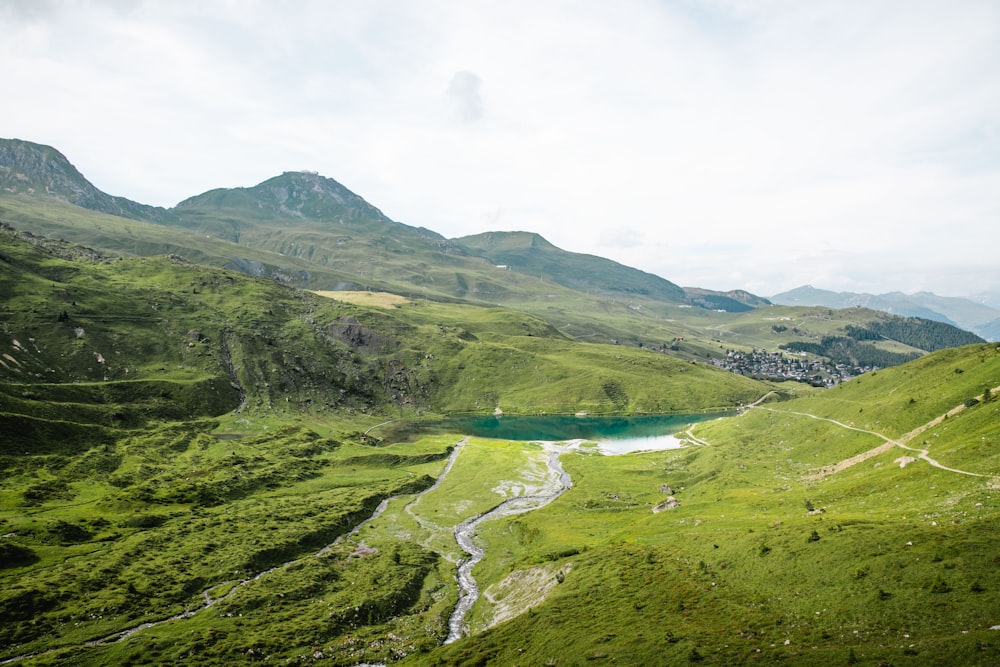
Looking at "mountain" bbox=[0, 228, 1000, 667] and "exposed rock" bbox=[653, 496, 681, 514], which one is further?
"exposed rock" bbox=[653, 496, 681, 514]

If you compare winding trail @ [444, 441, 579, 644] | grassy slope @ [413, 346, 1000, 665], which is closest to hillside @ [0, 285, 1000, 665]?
grassy slope @ [413, 346, 1000, 665]

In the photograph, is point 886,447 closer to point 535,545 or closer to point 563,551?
point 563,551

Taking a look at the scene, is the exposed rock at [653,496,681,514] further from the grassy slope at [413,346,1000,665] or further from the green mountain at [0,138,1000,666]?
the grassy slope at [413,346,1000,665]

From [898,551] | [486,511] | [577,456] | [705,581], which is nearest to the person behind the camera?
[898,551]

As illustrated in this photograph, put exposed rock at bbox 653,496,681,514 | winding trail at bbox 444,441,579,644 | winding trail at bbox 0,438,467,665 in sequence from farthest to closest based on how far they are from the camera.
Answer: exposed rock at bbox 653,496,681,514 < winding trail at bbox 444,441,579,644 < winding trail at bbox 0,438,467,665

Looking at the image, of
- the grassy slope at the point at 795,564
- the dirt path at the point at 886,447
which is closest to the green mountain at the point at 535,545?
the grassy slope at the point at 795,564

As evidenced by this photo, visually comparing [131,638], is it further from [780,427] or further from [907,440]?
[780,427]

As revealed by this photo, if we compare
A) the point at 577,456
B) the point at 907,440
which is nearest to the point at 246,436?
the point at 577,456

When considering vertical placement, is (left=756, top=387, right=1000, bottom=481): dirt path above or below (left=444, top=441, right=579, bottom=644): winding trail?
above

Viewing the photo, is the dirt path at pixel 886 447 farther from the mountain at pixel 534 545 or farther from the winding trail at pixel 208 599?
the winding trail at pixel 208 599
